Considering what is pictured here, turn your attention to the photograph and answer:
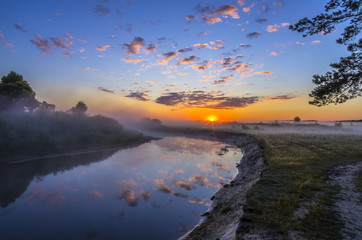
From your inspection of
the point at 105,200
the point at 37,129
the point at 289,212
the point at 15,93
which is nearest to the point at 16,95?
the point at 15,93

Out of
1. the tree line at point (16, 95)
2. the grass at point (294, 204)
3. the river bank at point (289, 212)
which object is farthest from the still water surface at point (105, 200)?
the tree line at point (16, 95)

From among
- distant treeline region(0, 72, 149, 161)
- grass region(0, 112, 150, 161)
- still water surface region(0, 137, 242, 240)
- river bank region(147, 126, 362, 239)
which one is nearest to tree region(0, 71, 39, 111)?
distant treeline region(0, 72, 149, 161)

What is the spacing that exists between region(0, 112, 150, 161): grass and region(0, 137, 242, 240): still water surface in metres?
7.24

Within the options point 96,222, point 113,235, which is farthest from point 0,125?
point 113,235

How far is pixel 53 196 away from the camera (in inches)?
734

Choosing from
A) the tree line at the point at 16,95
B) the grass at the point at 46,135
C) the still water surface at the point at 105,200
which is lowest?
the still water surface at the point at 105,200

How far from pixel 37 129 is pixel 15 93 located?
979 inches

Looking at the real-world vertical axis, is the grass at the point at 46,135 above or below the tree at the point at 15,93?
below

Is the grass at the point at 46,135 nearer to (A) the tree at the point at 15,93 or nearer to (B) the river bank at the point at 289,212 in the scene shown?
(A) the tree at the point at 15,93

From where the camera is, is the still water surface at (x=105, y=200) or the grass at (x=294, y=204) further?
the still water surface at (x=105, y=200)

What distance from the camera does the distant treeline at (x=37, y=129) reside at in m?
35.9

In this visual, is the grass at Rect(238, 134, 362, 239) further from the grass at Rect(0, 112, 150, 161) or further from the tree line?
the tree line

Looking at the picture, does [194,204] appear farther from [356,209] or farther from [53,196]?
[53,196]

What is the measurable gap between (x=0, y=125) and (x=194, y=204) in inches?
1716
